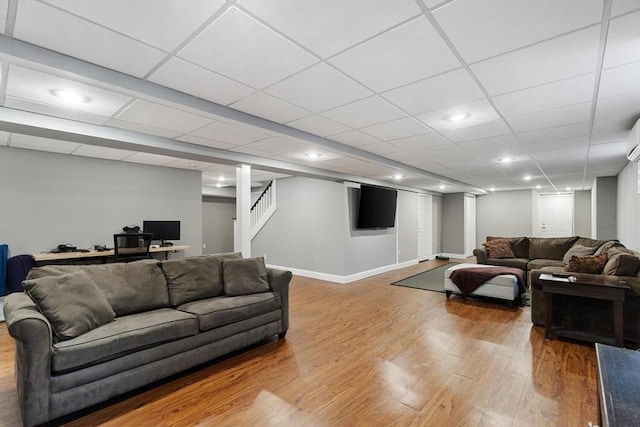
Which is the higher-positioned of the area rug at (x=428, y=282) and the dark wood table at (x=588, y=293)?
the dark wood table at (x=588, y=293)

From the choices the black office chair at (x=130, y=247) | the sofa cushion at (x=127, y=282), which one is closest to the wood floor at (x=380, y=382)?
the sofa cushion at (x=127, y=282)

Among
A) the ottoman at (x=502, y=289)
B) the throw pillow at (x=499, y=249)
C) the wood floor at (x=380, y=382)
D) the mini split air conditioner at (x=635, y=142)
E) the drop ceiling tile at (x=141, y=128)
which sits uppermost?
the drop ceiling tile at (x=141, y=128)

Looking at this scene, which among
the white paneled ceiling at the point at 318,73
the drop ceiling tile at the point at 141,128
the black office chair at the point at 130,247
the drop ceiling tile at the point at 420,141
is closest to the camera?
the white paneled ceiling at the point at 318,73

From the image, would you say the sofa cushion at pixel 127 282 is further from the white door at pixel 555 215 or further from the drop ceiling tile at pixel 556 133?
the white door at pixel 555 215

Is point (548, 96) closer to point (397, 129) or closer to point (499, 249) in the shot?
point (397, 129)

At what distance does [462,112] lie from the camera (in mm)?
3051

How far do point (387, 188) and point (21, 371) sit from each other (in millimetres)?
6789

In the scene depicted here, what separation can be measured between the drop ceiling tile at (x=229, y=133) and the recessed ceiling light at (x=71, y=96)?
1.05 metres

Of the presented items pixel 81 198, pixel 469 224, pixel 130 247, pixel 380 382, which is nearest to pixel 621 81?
pixel 380 382

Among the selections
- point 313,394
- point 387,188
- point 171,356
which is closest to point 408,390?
point 313,394

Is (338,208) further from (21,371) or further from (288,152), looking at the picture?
(21,371)

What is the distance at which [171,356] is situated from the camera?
243 cm

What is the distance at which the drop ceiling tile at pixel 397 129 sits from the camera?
11.0 ft

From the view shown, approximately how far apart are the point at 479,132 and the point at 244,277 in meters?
3.28
